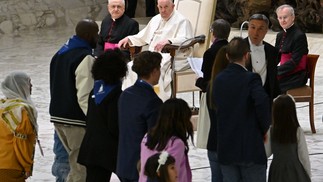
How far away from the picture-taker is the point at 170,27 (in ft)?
34.4

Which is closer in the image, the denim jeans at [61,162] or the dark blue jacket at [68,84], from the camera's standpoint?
the dark blue jacket at [68,84]

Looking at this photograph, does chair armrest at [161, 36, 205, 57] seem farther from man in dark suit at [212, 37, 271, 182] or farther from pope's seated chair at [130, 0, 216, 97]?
man in dark suit at [212, 37, 271, 182]

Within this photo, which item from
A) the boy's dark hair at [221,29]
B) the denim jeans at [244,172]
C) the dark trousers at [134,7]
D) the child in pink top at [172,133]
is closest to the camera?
the child in pink top at [172,133]

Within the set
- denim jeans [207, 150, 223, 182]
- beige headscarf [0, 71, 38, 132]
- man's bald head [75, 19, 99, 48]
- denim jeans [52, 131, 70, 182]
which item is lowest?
denim jeans [52, 131, 70, 182]

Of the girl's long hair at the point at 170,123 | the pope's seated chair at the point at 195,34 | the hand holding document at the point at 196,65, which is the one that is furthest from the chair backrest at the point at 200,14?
the girl's long hair at the point at 170,123

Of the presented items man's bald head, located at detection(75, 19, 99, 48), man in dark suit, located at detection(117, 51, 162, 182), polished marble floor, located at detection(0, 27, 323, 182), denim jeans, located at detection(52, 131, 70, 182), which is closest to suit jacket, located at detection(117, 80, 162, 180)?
man in dark suit, located at detection(117, 51, 162, 182)

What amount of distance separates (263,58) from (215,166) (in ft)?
3.11

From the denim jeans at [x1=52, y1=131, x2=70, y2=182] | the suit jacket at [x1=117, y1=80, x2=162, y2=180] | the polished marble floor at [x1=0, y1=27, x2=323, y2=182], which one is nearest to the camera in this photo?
the suit jacket at [x1=117, y1=80, x2=162, y2=180]

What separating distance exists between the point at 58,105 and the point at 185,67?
327 cm

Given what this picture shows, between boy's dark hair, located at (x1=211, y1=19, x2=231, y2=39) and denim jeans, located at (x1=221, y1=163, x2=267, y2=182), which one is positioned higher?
boy's dark hair, located at (x1=211, y1=19, x2=231, y2=39)

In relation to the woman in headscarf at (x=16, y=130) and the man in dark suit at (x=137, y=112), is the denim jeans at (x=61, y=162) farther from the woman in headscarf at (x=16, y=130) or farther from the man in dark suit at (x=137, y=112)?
the man in dark suit at (x=137, y=112)

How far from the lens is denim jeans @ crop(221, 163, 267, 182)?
6.14 meters

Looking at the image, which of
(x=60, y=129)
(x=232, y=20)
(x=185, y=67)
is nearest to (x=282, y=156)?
(x=60, y=129)

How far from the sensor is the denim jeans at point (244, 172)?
614 cm
